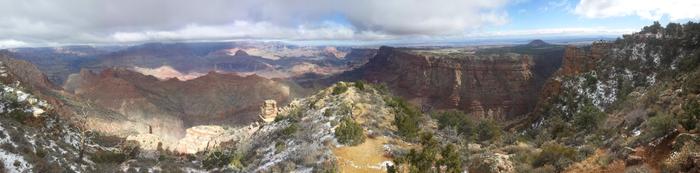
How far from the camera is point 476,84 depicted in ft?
386

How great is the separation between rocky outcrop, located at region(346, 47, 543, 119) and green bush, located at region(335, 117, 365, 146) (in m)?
74.7

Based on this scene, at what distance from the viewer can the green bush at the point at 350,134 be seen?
99.0ft

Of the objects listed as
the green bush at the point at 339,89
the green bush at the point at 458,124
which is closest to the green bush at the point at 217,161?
the green bush at the point at 339,89

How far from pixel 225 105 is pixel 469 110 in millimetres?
63460

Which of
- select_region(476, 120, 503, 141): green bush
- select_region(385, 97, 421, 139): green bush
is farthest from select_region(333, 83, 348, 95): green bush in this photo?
select_region(476, 120, 503, 141): green bush

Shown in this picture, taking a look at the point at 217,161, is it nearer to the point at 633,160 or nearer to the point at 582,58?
the point at 633,160

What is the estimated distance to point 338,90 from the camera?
50.8 m

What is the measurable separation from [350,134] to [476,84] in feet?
302

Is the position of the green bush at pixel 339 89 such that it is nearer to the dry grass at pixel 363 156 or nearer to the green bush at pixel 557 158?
the dry grass at pixel 363 156

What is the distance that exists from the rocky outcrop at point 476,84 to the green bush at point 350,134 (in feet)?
245

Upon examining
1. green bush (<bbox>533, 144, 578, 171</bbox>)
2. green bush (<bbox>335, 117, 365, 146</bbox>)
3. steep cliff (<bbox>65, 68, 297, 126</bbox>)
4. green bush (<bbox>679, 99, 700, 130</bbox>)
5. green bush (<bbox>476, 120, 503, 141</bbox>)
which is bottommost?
steep cliff (<bbox>65, 68, 297, 126</bbox>)

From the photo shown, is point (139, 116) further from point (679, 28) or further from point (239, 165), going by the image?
point (679, 28)

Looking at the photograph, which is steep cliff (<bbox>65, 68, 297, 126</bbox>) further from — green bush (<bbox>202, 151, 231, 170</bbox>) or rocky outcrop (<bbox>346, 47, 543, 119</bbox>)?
green bush (<bbox>202, 151, 231, 170</bbox>)

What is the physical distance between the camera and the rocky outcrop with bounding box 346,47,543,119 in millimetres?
108500
